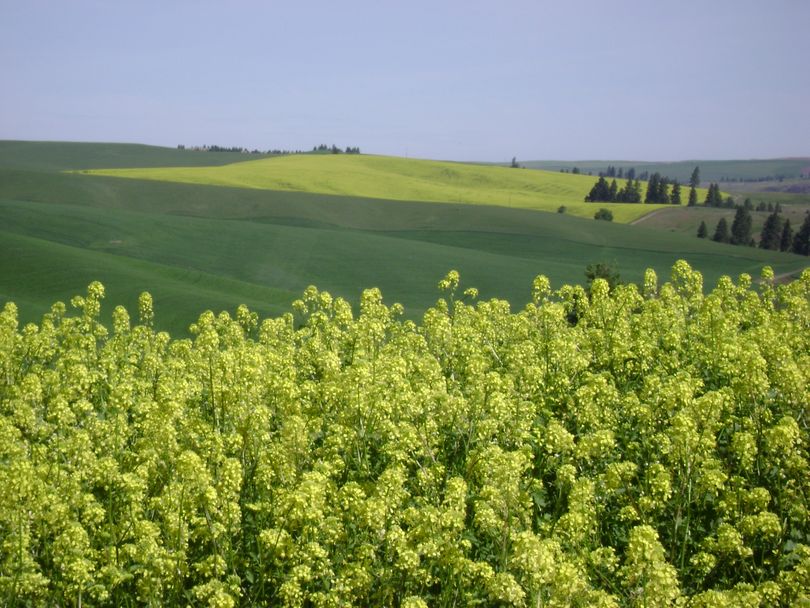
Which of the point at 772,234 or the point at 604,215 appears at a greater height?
the point at 604,215

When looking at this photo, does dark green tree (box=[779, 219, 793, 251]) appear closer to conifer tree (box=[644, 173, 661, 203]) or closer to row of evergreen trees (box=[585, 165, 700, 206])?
row of evergreen trees (box=[585, 165, 700, 206])

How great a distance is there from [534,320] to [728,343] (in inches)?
126

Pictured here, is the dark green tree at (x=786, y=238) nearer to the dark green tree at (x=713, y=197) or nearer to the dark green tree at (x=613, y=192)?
the dark green tree at (x=713, y=197)

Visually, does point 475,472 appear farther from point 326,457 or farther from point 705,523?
point 705,523

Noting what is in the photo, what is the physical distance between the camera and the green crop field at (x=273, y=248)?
2891cm

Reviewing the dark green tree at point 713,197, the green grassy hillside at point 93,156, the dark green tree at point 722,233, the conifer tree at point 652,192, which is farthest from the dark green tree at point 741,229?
the green grassy hillside at point 93,156

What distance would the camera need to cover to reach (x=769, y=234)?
2707 inches

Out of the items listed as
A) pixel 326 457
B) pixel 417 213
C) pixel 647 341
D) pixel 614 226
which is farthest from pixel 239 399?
pixel 614 226

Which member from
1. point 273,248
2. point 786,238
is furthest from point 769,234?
point 273,248

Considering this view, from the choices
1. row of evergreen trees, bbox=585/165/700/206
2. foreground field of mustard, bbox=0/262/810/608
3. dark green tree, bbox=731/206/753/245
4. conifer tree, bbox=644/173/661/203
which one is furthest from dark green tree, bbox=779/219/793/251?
foreground field of mustard, bbox=0/262/810/608

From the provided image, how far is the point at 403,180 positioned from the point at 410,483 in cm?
9249

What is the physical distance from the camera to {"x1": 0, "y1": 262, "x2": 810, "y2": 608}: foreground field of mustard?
4.41 m

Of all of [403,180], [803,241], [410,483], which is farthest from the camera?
[403,180]

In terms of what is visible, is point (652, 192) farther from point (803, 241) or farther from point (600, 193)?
point (803, 241)
